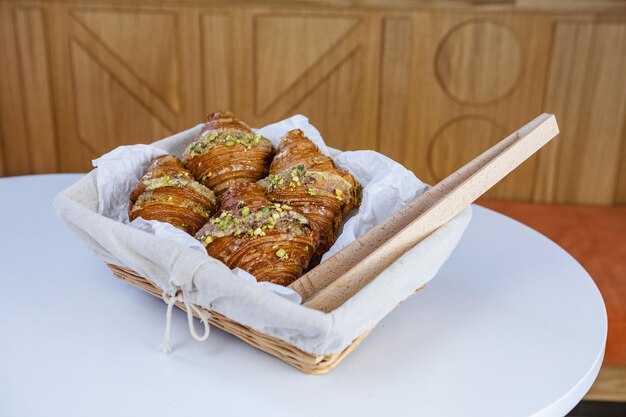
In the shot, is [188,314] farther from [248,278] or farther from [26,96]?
[26,96]

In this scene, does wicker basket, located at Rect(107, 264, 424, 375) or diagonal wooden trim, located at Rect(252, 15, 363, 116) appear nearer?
wicker basket, located at Rect(107, 264, 424, 375)

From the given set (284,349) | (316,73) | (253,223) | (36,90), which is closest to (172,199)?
(253,223)

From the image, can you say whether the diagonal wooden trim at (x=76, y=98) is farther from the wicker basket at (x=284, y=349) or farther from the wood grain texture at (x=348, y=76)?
the wicker basket at (x=284, y=349)

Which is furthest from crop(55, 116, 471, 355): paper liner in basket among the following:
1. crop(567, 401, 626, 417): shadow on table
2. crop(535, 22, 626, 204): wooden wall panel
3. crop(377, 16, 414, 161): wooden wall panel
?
crop(535, 22, 626, 204): wooden wall panel

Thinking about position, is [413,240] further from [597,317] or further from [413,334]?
[597,317]

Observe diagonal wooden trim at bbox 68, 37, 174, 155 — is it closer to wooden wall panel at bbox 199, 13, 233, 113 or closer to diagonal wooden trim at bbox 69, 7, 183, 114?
diagonal wooden trim at bbox 69, 7, 183, 114

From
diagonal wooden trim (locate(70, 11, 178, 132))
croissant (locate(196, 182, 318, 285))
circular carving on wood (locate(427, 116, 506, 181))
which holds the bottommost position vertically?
circular carving on wood (locate(427, 116, 506, 181))

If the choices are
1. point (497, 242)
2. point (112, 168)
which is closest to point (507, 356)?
point (497, 242)
